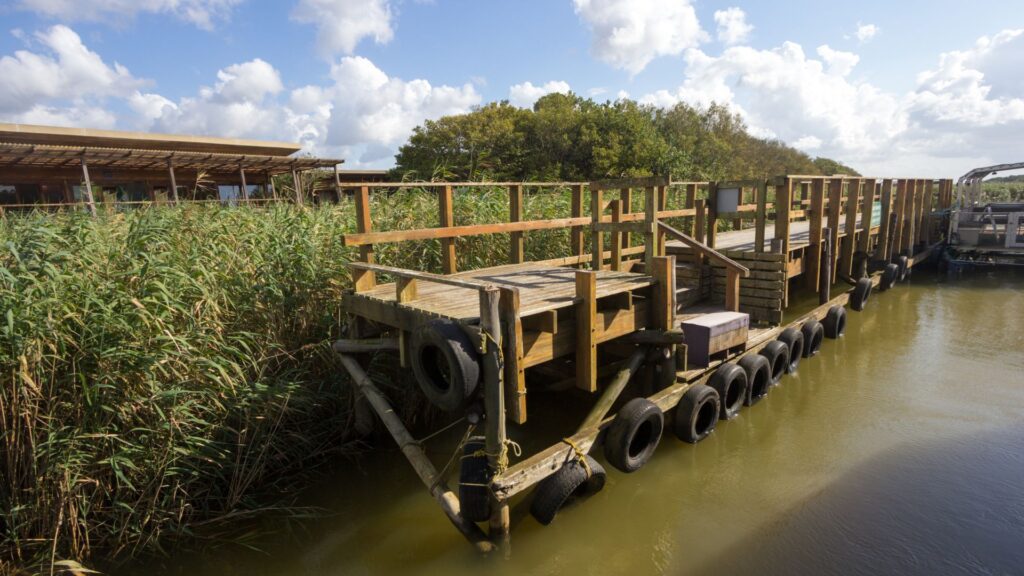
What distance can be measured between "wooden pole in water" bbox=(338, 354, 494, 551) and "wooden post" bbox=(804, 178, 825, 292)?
276 inches

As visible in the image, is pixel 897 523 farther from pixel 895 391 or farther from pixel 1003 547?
pixel 895 391

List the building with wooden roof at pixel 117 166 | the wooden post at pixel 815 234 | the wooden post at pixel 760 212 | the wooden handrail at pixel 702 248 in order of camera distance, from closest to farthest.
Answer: the wooden handrail at pixel 702 248
the wooden post at pixel 760 212
the wooden post at pixel 815 234
the building with wooden roof at pixel 117 166

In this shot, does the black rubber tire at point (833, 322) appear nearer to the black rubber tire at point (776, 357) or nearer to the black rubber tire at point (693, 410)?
the black rubber tire at point (776, 357)

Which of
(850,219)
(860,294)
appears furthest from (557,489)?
(860,294)

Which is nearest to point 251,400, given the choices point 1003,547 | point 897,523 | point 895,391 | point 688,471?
point 688,471

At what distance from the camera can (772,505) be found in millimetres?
4562

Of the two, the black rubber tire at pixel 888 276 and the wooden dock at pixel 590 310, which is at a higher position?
the wooden dock at pixel 590 310

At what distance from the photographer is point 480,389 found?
399 centimetres

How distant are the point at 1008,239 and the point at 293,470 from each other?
1695cm

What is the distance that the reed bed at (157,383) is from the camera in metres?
3.70

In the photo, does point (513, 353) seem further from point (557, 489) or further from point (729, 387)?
point (729, 387)

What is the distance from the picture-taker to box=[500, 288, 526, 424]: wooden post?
3.78 meters

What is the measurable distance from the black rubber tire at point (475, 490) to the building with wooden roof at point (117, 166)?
423 inches

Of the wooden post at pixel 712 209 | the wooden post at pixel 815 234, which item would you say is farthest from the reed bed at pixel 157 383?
the wooden post at pixel 815 234
